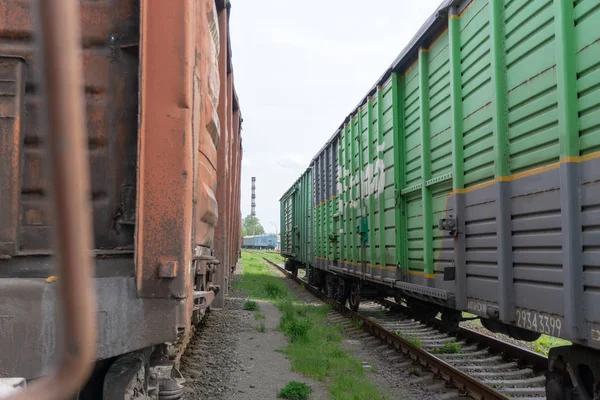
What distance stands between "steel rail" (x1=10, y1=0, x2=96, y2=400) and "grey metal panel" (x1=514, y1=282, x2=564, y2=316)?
3.12 m

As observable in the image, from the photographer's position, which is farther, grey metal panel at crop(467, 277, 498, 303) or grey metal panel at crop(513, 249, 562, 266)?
grey metal panel at crop(467, 277, 498, 303)

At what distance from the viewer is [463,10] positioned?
4.78 meters

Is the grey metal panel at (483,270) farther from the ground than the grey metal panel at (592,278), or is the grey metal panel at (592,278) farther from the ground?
the grey metal panel at (592,278)

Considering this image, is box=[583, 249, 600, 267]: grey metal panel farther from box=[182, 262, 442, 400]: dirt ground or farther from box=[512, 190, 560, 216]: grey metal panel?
box=[182, 262, 442, 400]: dirt ground

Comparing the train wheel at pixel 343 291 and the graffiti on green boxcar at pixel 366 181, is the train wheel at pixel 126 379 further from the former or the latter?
the train wheel at pixel 343 291

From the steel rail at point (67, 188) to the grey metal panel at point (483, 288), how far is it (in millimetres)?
3752

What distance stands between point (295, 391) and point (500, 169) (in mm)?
3122

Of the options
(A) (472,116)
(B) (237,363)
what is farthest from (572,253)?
(B) (237,363)

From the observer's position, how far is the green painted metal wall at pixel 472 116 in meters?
3.04

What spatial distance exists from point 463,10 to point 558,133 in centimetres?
222

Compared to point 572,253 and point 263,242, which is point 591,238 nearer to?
point 572,253

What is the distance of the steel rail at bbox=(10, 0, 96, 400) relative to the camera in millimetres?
744

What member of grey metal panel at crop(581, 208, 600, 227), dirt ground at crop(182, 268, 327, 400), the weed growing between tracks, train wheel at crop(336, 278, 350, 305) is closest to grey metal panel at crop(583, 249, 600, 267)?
grey metal panel at crop(581, 208, 600, 227)

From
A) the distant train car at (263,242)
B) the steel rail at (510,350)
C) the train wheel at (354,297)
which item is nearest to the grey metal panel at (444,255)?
the steel rail at (510,350)
